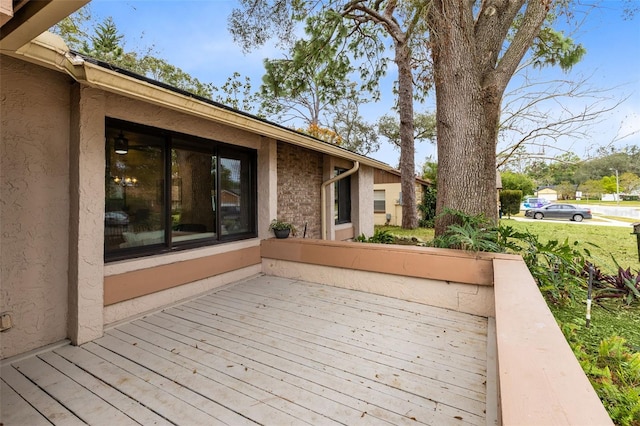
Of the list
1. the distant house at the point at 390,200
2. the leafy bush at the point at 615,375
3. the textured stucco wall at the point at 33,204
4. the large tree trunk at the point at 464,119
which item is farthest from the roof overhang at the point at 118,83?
the distant house at the point at 390,200

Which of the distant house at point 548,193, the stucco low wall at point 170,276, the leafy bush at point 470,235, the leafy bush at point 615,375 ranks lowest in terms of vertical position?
the leafy bush at point 615,375

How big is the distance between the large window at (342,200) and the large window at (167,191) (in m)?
3.51

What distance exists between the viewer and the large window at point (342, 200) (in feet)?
26.4

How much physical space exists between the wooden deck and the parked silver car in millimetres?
22364

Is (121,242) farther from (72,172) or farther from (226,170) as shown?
(226,170)

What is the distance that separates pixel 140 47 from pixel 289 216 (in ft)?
52.1

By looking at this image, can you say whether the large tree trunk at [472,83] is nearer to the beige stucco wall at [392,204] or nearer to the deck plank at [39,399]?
the deck plank at [39,399]

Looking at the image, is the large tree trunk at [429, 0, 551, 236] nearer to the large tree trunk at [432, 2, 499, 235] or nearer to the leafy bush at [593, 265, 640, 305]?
the large tree trunk at [432, 2, 499, 235]

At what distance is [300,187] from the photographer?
6.45 m

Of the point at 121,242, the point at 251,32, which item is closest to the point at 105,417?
the point at 121,242

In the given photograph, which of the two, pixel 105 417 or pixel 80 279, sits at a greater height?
pixel 80 279

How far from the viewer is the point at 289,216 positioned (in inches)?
239

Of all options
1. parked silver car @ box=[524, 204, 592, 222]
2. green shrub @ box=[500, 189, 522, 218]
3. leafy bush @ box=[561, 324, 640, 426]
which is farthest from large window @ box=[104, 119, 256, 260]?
parked silver car @ box=[524, 204, 592, 222]

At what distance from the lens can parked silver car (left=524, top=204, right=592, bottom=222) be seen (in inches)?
770
